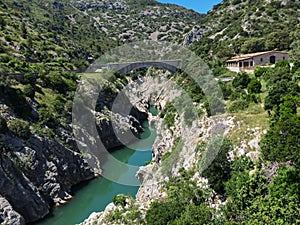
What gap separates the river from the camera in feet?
88.5

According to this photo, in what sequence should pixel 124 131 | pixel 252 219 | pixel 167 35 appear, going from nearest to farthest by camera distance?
pixel 252 219 < pixel 124 131 < pixel 167 35

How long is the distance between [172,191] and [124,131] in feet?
111

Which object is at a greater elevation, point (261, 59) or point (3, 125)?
point (261, 59)

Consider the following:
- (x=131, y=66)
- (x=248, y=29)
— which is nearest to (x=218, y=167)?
(x=248, y=29)

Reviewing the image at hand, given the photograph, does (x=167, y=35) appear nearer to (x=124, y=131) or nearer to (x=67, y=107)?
(x=124, y=131)

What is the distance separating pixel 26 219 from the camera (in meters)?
25.7

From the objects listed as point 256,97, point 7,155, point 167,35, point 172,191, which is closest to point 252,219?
point 172,191

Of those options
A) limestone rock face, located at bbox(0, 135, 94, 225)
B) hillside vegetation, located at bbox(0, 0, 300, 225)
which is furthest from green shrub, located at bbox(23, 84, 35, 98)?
limestone rock face, located at bbox(0, 135, 94, 225)

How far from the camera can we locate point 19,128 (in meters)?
29.2

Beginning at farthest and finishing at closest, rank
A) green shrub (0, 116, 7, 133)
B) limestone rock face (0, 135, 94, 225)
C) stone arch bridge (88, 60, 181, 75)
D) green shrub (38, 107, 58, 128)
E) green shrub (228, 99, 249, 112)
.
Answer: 1. stone arch bridge (88, 60, 181, 75)
2. green shrub (38, 107, 58, 128)
3. green shrub (0, 116, 7, 133)
4. limestone rock face (0, 135, 94, 225)
5. green shrub (228, 99, 249, 112)

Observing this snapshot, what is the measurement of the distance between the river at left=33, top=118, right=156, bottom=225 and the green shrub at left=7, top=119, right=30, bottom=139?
27.1 ft

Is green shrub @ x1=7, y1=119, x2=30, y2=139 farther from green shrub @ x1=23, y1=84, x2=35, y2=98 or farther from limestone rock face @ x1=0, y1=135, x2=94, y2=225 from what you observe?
green shrub @ x1=23, y1=84, x2=35, y2=98

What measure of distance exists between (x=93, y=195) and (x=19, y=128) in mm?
10726

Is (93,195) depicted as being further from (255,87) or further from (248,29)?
(248,29)
